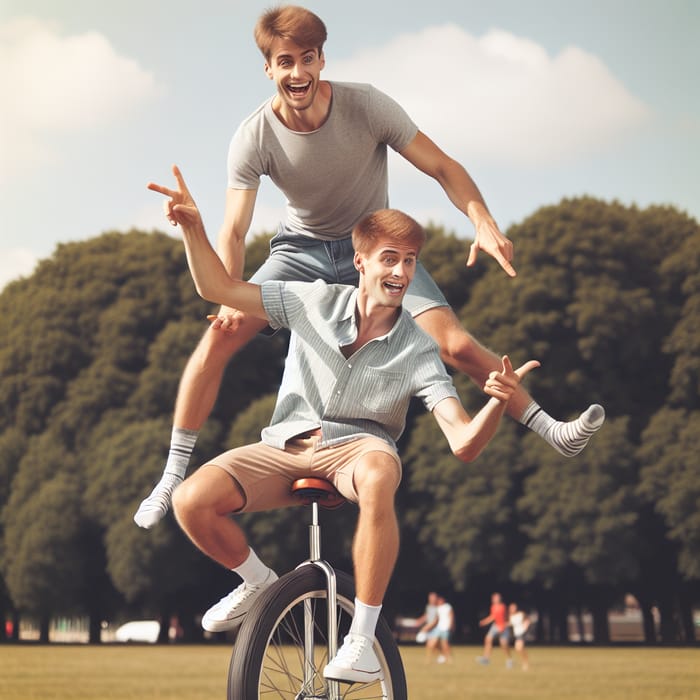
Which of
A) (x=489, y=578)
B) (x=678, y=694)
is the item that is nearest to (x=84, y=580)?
(x=489, y=578)

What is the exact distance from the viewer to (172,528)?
1287 inches

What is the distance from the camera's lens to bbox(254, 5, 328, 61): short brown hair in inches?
219

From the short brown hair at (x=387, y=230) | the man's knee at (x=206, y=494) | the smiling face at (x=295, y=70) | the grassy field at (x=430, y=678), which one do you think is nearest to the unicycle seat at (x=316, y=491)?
the man's knee at (x=206, y=494)

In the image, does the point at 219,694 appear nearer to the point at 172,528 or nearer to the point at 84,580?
the point at 172,528

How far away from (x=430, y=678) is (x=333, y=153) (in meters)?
15.8

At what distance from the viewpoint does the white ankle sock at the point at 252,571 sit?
570 centimetres

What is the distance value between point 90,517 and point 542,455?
12.7 m

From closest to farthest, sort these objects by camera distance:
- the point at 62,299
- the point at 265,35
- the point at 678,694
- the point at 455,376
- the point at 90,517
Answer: the point at 265,35
the point at 678,694
the point at 455,376
the point at 90,517
the point at 62,299

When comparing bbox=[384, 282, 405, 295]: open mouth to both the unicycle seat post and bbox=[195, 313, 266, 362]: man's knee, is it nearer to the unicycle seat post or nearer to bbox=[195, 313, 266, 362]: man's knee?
bbox=[195, 313, 266, 362]: man's knee

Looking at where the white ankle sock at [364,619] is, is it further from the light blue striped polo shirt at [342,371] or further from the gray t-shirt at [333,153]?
the gray t-shirt at [333,153]

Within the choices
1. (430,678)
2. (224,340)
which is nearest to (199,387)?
(224,340)

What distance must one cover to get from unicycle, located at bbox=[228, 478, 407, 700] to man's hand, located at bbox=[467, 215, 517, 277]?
4.15ft

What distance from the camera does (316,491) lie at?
552 centimetres

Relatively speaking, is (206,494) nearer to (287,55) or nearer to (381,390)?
(381,390)
